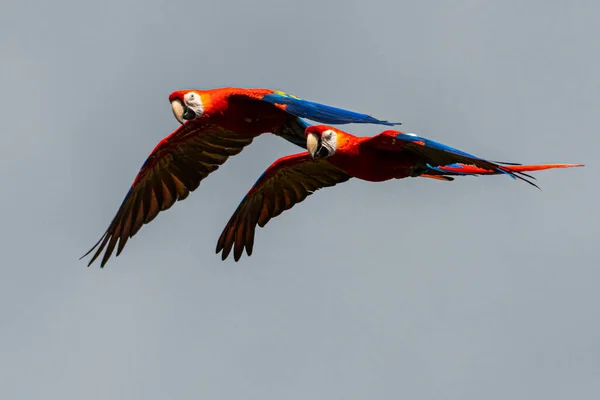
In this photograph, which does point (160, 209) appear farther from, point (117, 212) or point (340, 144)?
point (340, 144)

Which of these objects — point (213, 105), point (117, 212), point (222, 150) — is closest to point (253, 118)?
point (213, 105)

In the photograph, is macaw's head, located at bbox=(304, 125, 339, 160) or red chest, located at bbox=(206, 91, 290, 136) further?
red chest, located at bbox=(206, 91, 290, 136)

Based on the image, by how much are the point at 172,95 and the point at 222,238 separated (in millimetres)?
3394

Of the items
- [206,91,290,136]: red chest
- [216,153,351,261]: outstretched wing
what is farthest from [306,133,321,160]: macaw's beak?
[216,153,351,261]: outstretched wing

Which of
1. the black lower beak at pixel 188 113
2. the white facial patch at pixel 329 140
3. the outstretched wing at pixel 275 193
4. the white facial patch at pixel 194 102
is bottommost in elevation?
the outstretched wing at pixel 275 193

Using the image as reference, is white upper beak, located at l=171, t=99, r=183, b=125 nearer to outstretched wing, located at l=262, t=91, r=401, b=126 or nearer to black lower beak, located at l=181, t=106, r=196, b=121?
black lower beak, located at l=181, t=106, r=196, b=121

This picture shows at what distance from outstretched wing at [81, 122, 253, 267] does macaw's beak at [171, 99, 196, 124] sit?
4.58 feet

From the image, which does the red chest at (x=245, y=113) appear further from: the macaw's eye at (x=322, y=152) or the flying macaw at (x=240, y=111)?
the macaw's eye at (x=322, y=152)

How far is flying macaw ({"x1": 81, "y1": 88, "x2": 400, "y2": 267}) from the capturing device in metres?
20.9

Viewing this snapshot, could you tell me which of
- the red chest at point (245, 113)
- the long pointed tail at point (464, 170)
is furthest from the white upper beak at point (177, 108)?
the long pointed tail at point (464, 170)

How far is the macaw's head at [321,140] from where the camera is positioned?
19.8 metres

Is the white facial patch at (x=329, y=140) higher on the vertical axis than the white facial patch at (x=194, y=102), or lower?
lower

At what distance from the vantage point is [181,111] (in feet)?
69.6

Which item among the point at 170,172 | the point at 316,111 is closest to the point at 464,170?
the point at 316,111
